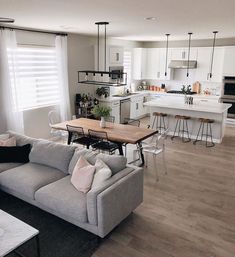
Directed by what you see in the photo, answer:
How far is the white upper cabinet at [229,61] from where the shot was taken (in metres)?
7.64

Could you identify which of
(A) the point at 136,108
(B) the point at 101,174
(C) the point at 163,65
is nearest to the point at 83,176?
(B) the point at 101,174

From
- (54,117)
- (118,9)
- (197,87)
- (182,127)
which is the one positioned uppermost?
(118,9)

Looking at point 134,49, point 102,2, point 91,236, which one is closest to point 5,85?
point 102,2

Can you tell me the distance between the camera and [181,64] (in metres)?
8.59

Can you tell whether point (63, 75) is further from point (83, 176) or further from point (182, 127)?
point (83, 176)

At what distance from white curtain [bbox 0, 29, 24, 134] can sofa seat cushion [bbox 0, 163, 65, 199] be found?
6.14ft

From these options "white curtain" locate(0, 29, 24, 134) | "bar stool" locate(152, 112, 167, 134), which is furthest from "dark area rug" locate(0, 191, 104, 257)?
"bar stool" locate(152, 112, 167, 134)

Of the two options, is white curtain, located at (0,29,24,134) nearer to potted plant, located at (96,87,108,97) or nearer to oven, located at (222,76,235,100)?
potted plant, located at (96,87,108,97)

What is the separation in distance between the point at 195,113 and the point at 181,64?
2549 millimetres

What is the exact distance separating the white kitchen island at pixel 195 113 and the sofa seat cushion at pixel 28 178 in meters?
4.12

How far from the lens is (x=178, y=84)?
9.24 m

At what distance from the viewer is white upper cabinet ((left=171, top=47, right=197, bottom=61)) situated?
8391 millimetres

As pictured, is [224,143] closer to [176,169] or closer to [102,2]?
[176,169]

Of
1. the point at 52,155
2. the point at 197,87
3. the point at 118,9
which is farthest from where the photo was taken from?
the point at 197,87
